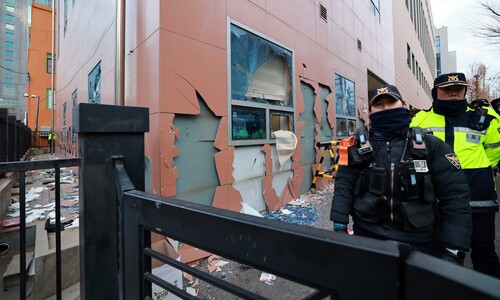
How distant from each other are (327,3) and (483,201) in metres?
6.51

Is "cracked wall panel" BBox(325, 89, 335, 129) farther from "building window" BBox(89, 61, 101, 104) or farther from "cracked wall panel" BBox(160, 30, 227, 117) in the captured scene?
"building window" BBox(89, 61, 101, 104)

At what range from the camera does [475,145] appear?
2.14 metres

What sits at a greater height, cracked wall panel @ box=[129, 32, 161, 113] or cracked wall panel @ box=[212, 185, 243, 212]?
cracked wall panel @ box=[129, 32, 161, 113]

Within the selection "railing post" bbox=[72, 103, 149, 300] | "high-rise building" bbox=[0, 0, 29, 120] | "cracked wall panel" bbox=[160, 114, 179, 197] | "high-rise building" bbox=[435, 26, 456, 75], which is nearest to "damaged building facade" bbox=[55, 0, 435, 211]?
"cracked wall panel" bbox=[160, 114, 179, 197]

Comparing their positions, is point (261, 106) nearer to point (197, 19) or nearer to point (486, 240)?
point (197, 19)

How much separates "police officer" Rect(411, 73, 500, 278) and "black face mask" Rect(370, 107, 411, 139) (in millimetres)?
718

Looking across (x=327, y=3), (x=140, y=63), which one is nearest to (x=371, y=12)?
(x=327, y=3)

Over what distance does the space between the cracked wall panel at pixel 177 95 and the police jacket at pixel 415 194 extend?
2.26 metres

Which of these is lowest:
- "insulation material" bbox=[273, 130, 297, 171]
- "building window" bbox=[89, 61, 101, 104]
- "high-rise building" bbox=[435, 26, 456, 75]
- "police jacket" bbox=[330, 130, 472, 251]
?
"police jacket" bbox=[330, 130, 472, 251]

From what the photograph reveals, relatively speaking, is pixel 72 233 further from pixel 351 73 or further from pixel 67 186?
pixel 351 73

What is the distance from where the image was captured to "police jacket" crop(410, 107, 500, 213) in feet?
6.83

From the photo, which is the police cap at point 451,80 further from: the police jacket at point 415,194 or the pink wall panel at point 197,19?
the pink wall panel at point 197,19

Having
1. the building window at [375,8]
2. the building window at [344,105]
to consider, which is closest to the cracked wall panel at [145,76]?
the building window at [344,105]

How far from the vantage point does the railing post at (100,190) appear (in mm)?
1383
